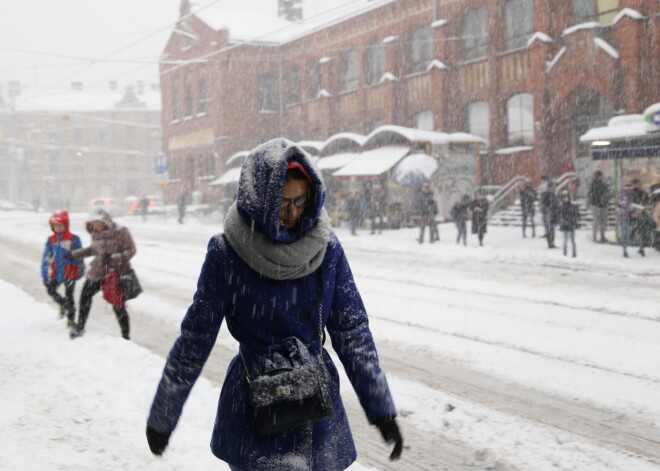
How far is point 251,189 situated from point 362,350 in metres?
0.78

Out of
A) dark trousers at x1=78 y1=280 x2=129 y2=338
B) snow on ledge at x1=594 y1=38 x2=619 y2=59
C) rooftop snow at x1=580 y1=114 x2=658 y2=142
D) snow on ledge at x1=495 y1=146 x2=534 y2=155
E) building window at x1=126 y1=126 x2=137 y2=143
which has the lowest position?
dark trousers at x1=78 y1=280 x2=129 y2=338

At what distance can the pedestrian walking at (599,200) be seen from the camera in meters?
17.4

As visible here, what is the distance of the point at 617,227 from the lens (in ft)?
58.3

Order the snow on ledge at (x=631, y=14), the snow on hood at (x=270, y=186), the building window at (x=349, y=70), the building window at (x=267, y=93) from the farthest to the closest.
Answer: the building window at (x=267, y=93)
the building window at (x=349, y=70)
the snow on ledge at (x=631, y=14)
the snow on hood at (x=270, y=186)

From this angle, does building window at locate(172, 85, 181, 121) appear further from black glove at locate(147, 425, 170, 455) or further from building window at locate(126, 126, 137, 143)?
black glove at locate(147, 425, 170, 455)

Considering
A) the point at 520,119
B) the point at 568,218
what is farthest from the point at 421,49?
the point at 568,218

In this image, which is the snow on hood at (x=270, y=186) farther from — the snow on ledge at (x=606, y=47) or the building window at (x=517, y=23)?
the building window at (x=517, y=23)

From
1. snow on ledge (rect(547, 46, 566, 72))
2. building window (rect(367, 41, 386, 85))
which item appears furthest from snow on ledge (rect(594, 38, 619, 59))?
building window (rect(367, 41, 386, 85))

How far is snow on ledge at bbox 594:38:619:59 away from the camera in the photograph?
23234mm

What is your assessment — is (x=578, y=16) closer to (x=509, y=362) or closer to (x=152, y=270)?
(x=152, y=270)

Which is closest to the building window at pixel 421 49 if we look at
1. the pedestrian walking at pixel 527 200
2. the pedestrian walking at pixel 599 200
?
the pedestrian walking at pixel 527 200

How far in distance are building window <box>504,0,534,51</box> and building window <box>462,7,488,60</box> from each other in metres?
1.08

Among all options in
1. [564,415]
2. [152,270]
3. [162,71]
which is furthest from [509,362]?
[162,71]

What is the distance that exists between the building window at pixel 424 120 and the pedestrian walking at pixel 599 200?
13.8m
